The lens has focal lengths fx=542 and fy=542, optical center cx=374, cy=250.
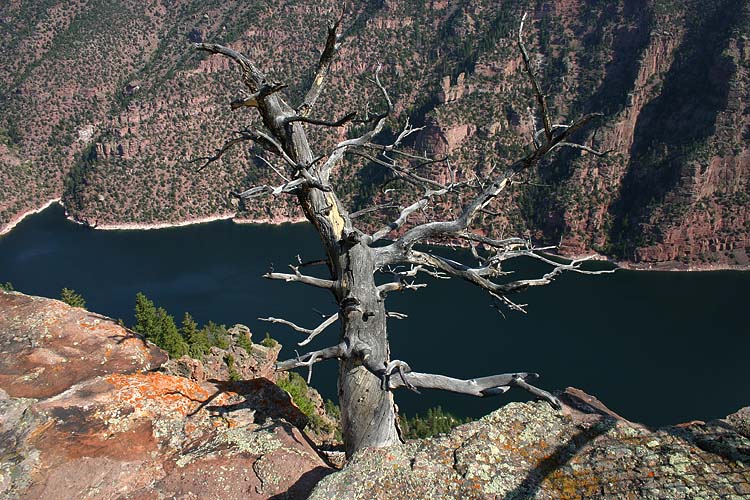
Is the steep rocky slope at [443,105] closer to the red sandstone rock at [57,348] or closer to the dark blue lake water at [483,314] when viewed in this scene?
the dark blue lake water at [483,314]

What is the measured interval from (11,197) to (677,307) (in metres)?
132

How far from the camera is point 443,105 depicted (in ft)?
379

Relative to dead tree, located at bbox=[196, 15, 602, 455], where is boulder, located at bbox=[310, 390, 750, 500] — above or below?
below

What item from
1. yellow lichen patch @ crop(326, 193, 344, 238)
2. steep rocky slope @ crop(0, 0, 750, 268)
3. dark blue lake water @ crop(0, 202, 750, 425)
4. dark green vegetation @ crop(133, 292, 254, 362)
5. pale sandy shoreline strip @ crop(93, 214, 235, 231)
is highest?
steep rocky slope @ crop(0, 0, 750, 268)

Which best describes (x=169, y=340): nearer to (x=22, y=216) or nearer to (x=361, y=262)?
(x=361, y=262)

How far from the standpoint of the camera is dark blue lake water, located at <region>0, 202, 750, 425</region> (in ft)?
179

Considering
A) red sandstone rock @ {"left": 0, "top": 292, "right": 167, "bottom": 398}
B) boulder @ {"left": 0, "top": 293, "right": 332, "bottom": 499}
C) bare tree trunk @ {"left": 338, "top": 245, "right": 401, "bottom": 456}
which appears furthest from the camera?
red sandstone rock @ {"left": 0, "top": 292, "right": 167, "bottom": 398}

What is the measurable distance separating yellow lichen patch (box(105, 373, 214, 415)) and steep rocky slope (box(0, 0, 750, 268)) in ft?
253

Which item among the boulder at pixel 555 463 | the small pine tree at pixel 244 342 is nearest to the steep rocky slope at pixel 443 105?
the small pine tree at pixel 244 342

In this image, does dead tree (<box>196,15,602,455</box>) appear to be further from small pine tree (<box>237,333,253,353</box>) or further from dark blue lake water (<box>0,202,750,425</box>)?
dark blue lake water (<box>0,202,750,425</box>)

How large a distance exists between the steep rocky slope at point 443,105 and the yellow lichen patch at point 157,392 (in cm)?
7713

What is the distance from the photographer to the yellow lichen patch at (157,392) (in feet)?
22.7

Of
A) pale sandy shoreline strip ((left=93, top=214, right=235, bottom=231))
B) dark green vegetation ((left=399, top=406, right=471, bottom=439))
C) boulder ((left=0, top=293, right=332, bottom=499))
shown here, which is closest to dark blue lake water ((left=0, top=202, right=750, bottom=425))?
pale sandy shoreline strip ((left=93, top=214, right=235, bottom=231))

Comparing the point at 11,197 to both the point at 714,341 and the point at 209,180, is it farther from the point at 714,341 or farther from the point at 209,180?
the point at 714,341
